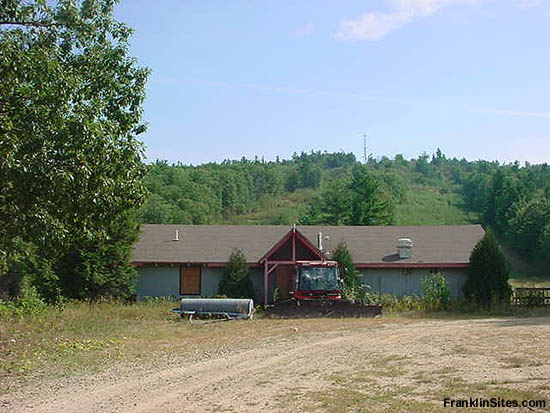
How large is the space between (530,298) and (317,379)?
63.2 feet

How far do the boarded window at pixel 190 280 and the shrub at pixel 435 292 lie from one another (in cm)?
1049

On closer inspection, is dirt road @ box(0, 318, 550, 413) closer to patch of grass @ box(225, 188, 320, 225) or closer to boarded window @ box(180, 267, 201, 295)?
boarded window @ box(180, 267, 201, 295)

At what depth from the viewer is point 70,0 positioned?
1526 centimetres

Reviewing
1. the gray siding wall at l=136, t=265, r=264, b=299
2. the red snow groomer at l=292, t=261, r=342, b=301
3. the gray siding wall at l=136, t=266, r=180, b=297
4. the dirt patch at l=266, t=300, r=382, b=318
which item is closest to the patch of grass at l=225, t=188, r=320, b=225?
the gray siding wall at l=136, t=265, r=264, b=299

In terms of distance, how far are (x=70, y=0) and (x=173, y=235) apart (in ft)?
61.6

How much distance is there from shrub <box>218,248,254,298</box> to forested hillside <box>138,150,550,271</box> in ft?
50.0

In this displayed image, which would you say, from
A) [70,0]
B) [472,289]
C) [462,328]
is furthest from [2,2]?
[472,289]

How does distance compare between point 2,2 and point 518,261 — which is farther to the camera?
point 518,261

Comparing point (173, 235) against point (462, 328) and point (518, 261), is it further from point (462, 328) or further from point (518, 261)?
point (518, 261)

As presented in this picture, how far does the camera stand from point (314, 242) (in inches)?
1266

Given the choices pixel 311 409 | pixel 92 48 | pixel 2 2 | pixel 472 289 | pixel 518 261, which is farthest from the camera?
pixel 518 261

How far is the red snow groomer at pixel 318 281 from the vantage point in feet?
83.8
